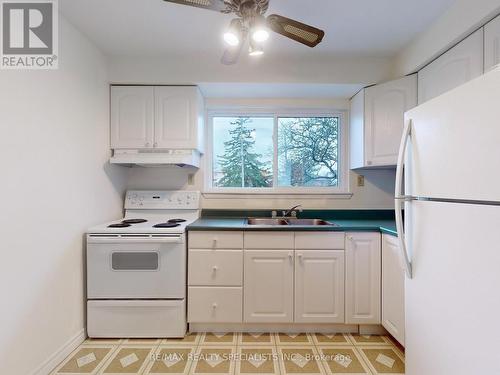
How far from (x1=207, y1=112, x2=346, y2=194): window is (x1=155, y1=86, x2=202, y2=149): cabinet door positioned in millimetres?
453

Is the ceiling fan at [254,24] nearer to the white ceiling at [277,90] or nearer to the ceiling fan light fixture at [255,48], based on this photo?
the ceiling fan light fixture at [255,48]

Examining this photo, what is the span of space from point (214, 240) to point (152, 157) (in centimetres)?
92

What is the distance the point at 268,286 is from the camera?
198cm

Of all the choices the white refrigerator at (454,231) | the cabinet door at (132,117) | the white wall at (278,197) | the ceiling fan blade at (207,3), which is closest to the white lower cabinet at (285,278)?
the white wall at (278,197)

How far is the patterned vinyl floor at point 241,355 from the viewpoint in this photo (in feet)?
5.31

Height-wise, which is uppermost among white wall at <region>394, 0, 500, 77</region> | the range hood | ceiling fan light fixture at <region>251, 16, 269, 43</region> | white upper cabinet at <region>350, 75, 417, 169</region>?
white wall at <region>394, 0, 500, 77</region>

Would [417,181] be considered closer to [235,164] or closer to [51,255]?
[235,164]

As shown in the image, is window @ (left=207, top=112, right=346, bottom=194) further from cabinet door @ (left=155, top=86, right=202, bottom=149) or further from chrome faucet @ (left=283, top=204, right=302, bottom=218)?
cabinet door @ (left=155, top=86, right=202, bottom=149)

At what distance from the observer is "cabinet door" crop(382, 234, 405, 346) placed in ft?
5.61

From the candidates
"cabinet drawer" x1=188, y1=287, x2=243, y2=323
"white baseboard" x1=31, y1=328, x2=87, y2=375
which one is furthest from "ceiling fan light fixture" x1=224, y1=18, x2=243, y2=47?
"white baseboard" x1=31, y1=328, x2=87, y2=375

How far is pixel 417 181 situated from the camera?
3.76 feet

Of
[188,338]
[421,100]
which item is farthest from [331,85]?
[188,338]

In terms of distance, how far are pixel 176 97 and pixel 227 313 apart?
188 centimetres

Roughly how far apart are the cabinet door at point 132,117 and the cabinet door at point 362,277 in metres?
1.94
